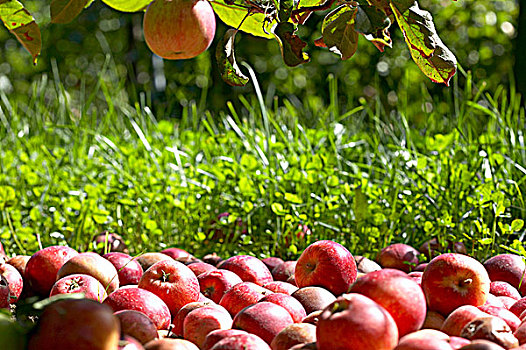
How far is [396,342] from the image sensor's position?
0.84 meters

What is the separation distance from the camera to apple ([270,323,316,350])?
0.96 metres

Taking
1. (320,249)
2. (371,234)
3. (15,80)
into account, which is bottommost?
(15,80)

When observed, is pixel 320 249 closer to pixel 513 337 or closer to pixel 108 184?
pixel 513 337

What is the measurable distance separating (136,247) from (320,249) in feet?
4.27

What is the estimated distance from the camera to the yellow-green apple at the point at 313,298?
122 cm

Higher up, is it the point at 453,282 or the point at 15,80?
the point at 453,282

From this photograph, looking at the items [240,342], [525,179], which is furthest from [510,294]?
[525,179]

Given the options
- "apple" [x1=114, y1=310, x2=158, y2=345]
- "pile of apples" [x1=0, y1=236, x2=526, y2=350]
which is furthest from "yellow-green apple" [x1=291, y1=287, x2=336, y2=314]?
"apple" [x1=114, y1=310, x2=158, y2=345]

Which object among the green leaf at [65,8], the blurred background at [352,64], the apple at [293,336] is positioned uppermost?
the green leaf at [65,8]

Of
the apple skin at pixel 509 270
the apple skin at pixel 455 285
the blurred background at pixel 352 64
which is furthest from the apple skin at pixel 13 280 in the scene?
the blurred background at pixel 352 64

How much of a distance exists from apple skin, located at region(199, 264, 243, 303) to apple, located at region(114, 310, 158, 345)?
15.3 inches

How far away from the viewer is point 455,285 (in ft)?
3.84

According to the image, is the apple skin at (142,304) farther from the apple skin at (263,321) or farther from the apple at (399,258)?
the apple at (399,258)

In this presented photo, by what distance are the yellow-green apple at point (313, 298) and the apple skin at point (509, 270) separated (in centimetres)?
51
